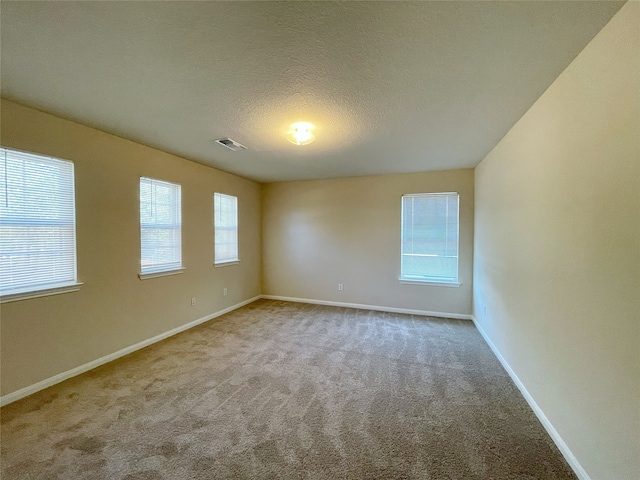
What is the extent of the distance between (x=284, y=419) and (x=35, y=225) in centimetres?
273

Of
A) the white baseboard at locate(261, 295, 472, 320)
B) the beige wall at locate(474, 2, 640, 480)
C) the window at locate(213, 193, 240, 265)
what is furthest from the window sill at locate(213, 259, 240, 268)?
the beige wall at locate(474, 2, 640, 480)

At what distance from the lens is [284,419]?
192 cm

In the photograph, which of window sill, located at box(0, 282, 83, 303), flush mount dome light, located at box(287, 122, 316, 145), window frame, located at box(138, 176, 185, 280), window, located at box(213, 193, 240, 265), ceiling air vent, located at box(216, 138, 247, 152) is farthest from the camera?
window, located at box(213, 193, 240, 265)

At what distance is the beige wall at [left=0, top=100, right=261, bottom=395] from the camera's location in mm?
2201

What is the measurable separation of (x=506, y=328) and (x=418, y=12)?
2894 mm

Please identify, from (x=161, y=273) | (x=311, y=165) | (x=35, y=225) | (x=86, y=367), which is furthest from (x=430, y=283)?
(x=35, y=225)

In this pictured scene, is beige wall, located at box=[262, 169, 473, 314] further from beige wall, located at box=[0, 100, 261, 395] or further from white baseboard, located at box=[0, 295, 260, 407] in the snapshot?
white baseboard, located at box=[0, 295, 260, 407]

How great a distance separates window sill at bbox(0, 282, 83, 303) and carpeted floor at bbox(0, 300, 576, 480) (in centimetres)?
85

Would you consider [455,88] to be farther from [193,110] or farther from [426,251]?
[426,251]

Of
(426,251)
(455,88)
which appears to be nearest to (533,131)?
(455,88)

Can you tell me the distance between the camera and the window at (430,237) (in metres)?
4.30

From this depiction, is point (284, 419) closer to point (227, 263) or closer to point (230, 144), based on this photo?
point (230, 144)

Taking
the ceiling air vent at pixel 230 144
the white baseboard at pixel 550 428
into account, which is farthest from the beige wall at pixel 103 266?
the white baseboard at pixel 550 428

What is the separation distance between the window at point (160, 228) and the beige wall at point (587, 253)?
406 cm
